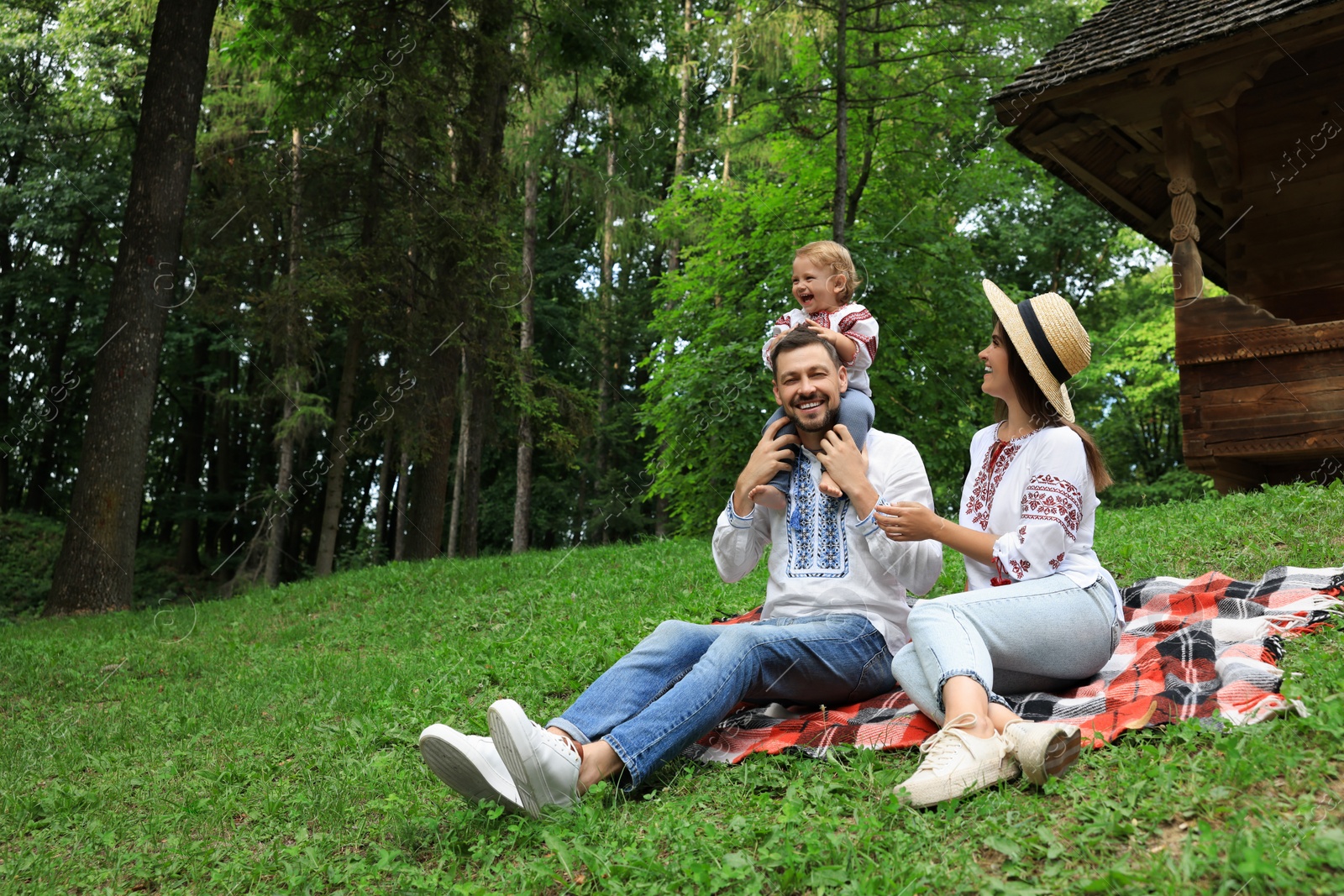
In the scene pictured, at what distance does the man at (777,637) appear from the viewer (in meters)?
3.17

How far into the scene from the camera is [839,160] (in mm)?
12828

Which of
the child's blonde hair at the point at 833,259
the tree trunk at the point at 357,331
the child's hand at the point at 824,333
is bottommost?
the child's hand at the point at 824,333

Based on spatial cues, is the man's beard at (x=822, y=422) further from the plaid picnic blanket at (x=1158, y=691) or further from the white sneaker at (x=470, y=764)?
the white sneaker at (x=470, y=764)

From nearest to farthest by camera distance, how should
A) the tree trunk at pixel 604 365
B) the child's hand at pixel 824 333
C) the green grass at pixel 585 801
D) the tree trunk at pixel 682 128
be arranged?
the green grass at pixel 585 801 < the child's hand at pixel 824 333 < the tree trunk at pixel 682 128 < the tree trunk at pixel 604 365

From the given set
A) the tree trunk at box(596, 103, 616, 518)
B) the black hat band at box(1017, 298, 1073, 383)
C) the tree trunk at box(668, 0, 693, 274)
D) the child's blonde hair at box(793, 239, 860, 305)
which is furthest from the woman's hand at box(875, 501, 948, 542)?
the tree trunk at box(596, 103, 616, 518)

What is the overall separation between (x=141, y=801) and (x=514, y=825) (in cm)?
212

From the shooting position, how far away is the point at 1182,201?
8.97 metres

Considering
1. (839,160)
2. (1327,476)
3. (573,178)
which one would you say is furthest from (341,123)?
(1327,476)

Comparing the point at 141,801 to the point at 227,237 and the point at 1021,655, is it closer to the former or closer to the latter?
the point at 1021,655

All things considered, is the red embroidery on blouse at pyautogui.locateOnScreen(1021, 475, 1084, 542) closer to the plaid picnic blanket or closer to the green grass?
the plaid picnic blanket

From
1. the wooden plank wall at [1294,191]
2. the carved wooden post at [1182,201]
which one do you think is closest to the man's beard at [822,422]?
the carved wooden post at [1182,201]

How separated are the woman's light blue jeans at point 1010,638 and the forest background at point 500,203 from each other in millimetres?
9608

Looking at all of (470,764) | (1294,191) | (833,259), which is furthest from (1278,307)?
(470,764)

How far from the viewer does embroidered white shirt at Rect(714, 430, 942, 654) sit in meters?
3.82
